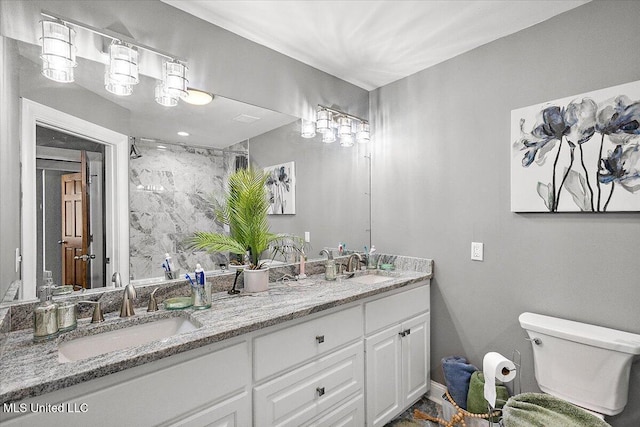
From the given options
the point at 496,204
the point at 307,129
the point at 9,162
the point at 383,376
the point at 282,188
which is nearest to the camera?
the point at 9,162

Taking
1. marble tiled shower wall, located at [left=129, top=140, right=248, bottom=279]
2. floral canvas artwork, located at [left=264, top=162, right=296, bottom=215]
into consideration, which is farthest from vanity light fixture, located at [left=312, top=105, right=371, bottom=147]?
marble tiled shower wall, located at [left=129, top=140, right=248, bottom=279]

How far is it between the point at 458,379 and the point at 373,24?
7.21 ft

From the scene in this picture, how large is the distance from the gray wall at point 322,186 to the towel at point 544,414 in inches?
57.4

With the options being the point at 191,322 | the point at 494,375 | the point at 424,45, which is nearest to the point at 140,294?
the point at 191,322

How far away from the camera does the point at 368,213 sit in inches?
110

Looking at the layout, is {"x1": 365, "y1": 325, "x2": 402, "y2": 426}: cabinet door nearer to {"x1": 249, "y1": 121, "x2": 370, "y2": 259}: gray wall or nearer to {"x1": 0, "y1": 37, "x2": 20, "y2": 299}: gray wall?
{"x1": 249, "y1": 121, "x2": 370, "y2": 259}: gray wall

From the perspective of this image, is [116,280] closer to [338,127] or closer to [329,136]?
[329,136]

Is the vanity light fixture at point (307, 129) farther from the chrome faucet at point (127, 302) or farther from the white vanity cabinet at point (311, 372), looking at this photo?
the chrome faucet at point (127, 302)

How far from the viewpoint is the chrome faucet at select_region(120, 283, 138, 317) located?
1380 mm

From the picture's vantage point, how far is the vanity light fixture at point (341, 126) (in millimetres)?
2326

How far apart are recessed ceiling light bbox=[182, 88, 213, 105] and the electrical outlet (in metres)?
1.90

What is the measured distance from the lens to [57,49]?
1279 millimetres

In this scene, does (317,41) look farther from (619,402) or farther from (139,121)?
(619,402)

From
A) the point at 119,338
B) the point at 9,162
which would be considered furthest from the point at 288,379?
the point at 9,162
